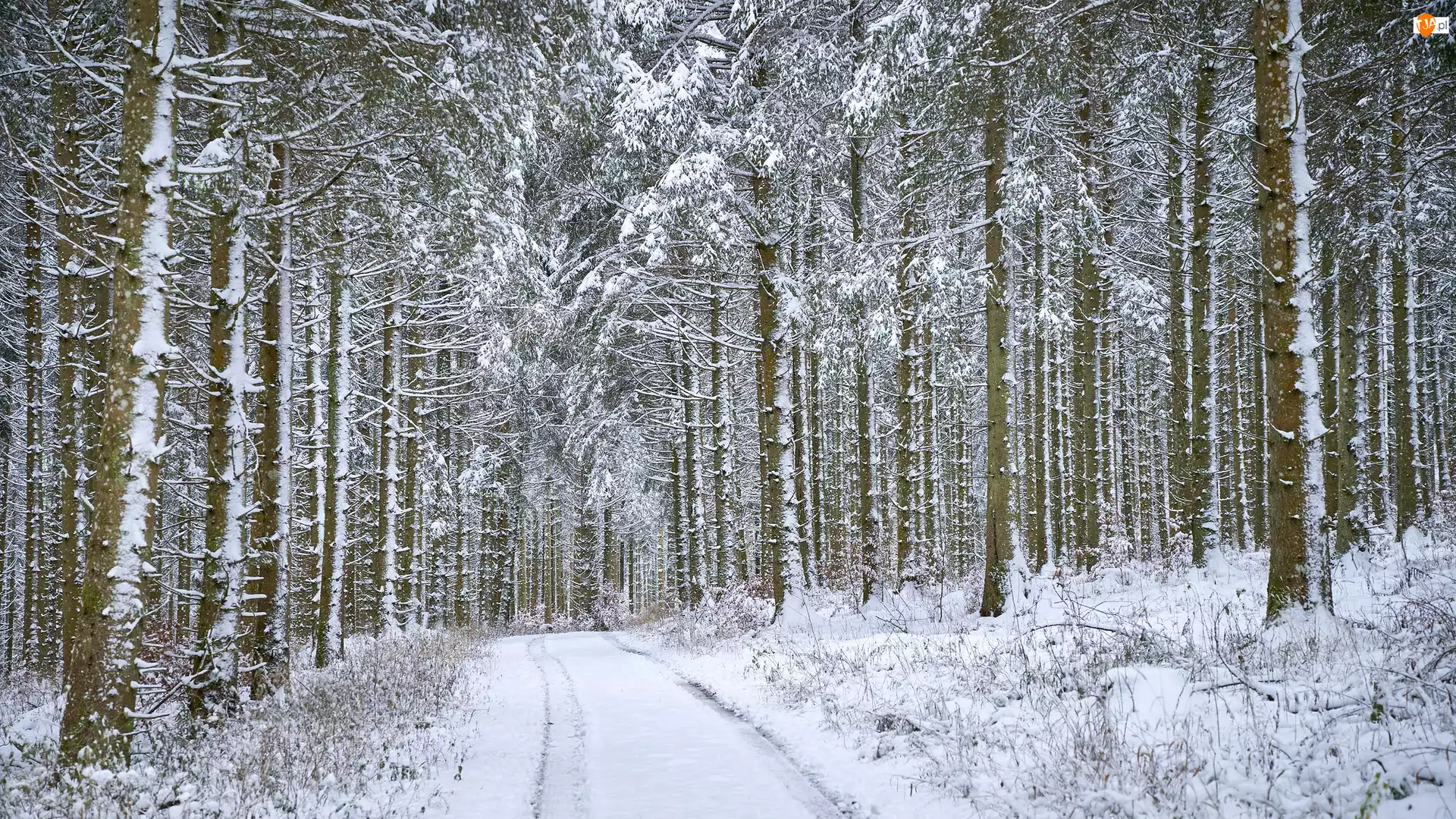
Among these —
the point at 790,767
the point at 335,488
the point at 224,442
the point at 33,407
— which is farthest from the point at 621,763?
the point at 33,407

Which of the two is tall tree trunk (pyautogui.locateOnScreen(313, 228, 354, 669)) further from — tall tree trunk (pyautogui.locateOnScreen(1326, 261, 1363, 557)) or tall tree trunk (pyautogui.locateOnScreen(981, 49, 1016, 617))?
tall tree trunk (pyautogui.locateOnScreen(1326, 261, 1363, 557))

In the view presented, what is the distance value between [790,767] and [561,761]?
209 centimetres

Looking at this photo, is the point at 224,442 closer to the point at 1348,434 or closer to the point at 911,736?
the point at 911,736

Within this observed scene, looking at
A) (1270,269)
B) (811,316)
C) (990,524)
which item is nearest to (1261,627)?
(1270,269)

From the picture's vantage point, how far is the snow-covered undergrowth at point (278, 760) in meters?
5.10

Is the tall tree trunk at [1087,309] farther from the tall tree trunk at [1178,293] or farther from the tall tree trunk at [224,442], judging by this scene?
the tall tree trunk at [224,442]

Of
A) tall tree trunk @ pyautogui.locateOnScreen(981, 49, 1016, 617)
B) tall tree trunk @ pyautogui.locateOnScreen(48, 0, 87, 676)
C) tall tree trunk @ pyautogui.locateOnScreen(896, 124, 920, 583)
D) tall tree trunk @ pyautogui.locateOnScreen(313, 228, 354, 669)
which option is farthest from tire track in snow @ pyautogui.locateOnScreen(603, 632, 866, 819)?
tall tree trunk @ pyautogui.locateOnScreen(48, 0, 87, 676)

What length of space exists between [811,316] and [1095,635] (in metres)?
8.45

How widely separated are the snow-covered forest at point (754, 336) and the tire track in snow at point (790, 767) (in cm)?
8

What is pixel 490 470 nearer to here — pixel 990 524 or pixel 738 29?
pixel 738 29

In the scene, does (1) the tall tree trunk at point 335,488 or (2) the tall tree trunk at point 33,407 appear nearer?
(2) the tall tree trunk at point 33,407

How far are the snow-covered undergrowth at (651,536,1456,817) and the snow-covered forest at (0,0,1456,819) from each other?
4 centimetres

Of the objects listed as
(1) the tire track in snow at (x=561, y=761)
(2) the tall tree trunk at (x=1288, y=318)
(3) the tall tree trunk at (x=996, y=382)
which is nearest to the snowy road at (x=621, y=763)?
(1) the tire track in snow at (x=561, y=761)

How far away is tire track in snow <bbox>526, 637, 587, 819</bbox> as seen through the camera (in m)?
5.38
